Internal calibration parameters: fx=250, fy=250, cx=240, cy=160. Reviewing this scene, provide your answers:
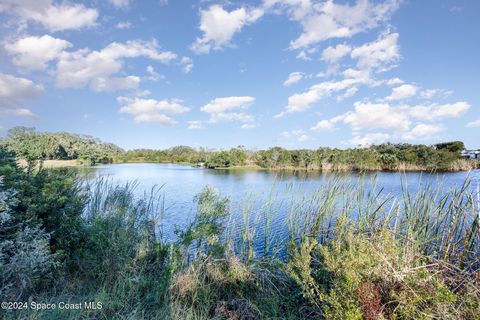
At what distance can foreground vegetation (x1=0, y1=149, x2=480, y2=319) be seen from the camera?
2.13m

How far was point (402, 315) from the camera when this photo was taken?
2.01m

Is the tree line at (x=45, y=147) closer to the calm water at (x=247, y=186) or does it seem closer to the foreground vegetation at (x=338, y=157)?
the foreground vegetation at (x=338, y=157)

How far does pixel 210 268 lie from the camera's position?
3.58 meters

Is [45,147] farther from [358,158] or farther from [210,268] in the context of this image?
[358,158]

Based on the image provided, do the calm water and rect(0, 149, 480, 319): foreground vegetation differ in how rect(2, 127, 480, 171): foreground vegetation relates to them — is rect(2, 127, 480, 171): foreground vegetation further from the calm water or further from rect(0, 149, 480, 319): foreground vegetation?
rect(0, 149, 480, 319): foreground vegetation

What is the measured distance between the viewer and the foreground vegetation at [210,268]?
2133 millimetres

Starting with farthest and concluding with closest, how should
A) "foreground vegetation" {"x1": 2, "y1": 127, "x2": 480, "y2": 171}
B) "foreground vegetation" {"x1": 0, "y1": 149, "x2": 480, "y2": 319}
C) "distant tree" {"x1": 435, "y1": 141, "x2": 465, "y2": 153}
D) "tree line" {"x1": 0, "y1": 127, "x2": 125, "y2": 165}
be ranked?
"distant tree" {"x1": 435, "y1": 141, "x2": 465, "y2": 153} → "foreground vegetation" {"x1": 2, "y1": 127, "x2": 480, "y2": 171} → "tree line" {"x1": 0, "y1": 127, "x2": 125, "y2": 165} → "foreground vegetation" {"x1": 0, "y1": 149, "x2": 480, "y2": 319}

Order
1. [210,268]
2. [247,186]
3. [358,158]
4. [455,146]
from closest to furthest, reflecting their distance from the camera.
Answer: [210,268] → [247,186] → [358,158] → [455,146]

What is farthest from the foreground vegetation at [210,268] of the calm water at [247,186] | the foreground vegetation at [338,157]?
the foreground vegetation at [338,157]

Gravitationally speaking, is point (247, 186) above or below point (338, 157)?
below

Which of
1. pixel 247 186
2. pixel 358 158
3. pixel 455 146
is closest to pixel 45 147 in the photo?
pixel 247 186

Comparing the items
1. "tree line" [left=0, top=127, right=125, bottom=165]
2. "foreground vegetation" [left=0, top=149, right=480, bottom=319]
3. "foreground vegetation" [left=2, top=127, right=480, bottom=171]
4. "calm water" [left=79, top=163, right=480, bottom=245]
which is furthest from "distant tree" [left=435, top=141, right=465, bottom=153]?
"tree line" [left=0, top=127, right=125, bottom=165]

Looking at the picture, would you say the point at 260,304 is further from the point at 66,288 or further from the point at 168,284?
the point at 66,288

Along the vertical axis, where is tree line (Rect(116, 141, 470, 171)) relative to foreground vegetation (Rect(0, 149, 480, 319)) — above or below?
above
